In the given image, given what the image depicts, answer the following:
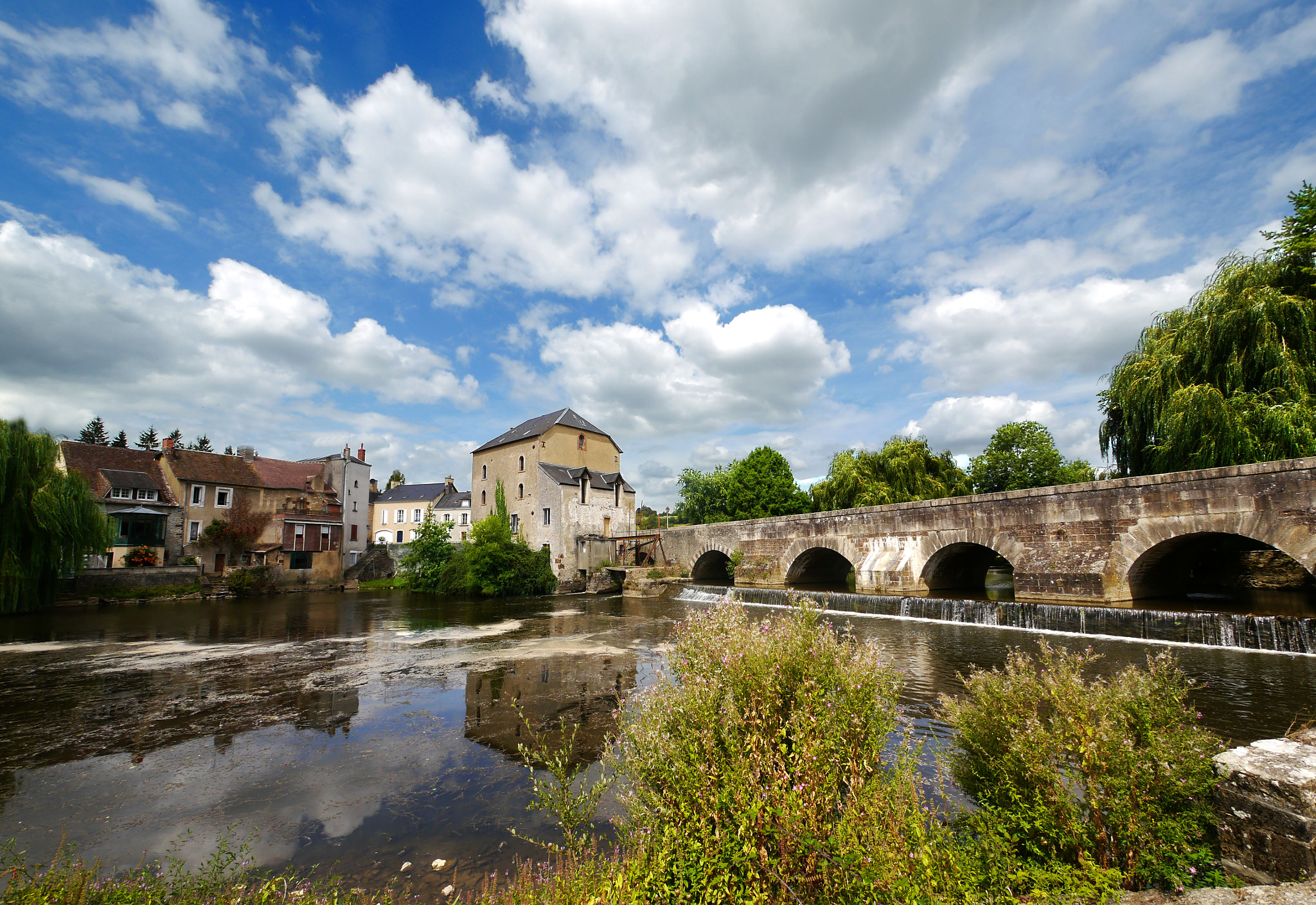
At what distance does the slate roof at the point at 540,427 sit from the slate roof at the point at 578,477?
110 inches

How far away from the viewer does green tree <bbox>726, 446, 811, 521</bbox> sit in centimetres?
3900

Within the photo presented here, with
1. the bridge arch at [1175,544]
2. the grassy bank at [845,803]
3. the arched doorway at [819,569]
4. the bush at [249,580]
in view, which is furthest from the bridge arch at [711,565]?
the bush at [249,580]

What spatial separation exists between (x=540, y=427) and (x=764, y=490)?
648 inches

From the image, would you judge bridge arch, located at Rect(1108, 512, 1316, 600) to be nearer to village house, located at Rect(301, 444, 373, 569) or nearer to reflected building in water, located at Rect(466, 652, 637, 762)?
reflected building in water, located at Rect(466, 652, 637, 762)

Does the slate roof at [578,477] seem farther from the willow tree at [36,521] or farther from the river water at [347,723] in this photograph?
the willow tree at [36,521]

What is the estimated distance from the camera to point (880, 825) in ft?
9.07

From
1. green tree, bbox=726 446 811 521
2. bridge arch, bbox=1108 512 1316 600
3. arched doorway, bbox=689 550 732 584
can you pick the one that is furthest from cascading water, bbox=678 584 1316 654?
green tree, bbox=726 446 811 521

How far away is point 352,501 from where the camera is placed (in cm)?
3959

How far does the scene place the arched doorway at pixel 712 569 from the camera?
26.6m

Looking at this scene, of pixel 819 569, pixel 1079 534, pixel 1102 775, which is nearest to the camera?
pixel 1102 775

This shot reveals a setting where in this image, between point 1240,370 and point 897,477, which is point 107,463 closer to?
point 897,477

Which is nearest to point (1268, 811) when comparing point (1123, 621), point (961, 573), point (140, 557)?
point (1123, 621)

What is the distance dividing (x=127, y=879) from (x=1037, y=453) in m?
39.0

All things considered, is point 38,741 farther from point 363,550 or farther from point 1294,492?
point 363,550
